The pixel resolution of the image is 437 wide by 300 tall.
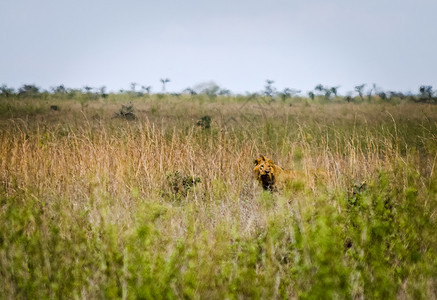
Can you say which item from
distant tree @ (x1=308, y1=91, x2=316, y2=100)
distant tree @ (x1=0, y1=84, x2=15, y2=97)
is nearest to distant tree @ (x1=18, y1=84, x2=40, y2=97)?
distant tree @ (x1=0, y1=84, x2=15, y2=97)

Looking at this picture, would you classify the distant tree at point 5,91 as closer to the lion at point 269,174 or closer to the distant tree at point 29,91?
the distant tree at point 29,91

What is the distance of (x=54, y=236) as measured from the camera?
2332 mm

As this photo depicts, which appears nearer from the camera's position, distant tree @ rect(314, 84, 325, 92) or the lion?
the lion

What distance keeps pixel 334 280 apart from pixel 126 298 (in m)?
1.03

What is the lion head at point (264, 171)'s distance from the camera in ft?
15.4

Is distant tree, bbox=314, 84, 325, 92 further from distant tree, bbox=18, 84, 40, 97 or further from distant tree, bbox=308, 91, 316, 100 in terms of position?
distant tree, bbox=18, 84, 40, 97

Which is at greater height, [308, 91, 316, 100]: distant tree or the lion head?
[308, 91, 316, 100]: distant tree

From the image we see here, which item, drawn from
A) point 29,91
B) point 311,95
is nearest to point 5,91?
point 29,91

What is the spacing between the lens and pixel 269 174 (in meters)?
4.73

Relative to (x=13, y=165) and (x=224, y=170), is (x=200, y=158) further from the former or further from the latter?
(x=13, y=165)

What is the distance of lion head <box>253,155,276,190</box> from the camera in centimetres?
470

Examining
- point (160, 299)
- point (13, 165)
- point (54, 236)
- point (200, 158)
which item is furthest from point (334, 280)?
point (13, 165)

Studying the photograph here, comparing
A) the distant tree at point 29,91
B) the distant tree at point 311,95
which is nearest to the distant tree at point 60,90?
the distant tree at point 29,91

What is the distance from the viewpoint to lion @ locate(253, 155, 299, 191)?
471 centimetres
